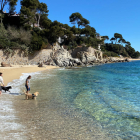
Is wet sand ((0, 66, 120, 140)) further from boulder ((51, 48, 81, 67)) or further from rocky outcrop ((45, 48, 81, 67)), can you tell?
boulder ((51, 48, 81, 67))

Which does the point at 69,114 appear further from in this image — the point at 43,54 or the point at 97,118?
the point at 43,54

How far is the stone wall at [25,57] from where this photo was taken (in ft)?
94.5

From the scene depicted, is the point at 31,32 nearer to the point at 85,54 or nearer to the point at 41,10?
the point at 41,10

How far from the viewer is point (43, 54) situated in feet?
112

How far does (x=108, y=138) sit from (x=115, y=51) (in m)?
88.1

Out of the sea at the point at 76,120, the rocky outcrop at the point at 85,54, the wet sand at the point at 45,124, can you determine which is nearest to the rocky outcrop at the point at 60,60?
the rocky outcrop at the point at 85,54

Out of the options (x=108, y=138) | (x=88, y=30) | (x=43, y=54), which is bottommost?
(x=108, y=138)

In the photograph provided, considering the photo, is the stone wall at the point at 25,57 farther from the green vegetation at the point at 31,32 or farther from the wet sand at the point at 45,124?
the wet sand at the point at 45,124

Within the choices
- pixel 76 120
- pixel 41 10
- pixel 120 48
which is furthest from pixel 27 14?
pixel 120 48

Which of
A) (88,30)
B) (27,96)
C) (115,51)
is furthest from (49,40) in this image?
(115,51)

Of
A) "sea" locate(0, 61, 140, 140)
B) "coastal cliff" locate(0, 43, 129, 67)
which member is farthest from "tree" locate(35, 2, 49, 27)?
"sea" locate(0, 61, 140, 140)

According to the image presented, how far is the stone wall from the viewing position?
28.8 metres

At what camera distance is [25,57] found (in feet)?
104

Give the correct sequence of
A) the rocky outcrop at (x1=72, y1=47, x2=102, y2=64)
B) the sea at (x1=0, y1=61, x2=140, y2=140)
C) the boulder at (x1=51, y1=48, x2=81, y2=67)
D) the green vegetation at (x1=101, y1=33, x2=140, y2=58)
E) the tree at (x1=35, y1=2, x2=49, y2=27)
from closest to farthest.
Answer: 1. the sea at (x1=0, y1=61, x2=140, y2=140)
2. the boulder at (x1=51, y1=48, x2=81, y2=67)
3. the tree at (x1=35, y1=2, x2=49, y2=27)
4. the rocky outcrop at (x1=72, y1=47, x2=102, y2=64)
5. the green vegetation at (x1=101, y1=33, x2=140, y2=58)
